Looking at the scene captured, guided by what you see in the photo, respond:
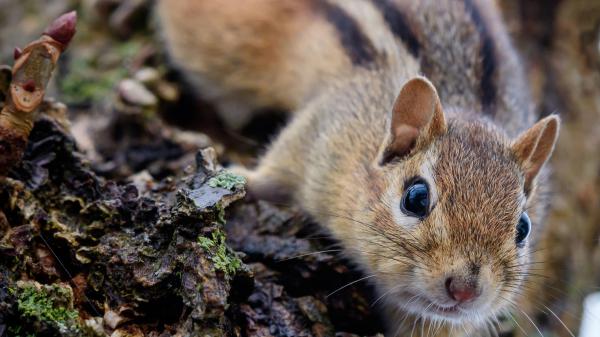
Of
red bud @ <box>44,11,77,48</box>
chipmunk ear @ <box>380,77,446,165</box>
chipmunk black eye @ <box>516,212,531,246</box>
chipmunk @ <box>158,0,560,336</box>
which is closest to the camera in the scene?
red bud @ <box>44,11,77,48</box>

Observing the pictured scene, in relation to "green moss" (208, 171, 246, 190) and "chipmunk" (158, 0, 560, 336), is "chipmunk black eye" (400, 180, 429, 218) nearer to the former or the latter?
"chipmunk" (158, 0, 560, 336)

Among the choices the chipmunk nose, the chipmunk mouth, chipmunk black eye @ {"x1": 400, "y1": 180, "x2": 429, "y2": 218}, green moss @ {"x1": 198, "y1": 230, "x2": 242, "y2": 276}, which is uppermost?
chipmunk black eye @ {"x1": 400, "y1": 180, "x2": 429, "y2": 218}

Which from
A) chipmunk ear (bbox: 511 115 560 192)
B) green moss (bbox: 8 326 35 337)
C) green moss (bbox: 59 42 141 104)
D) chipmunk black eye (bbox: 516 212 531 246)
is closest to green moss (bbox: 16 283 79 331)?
green moss (bbox: 8 326 35 337)

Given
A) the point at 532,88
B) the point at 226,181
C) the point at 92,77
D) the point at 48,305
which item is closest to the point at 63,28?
the point at 226,181

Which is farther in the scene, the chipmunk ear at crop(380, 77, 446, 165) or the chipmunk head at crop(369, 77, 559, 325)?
the chipmunk ear at crop(380, 77, 446, 165)

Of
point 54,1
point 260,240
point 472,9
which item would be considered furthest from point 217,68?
point 260,240

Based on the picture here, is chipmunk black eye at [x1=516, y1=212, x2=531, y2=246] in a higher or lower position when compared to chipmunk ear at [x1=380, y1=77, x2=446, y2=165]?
lower

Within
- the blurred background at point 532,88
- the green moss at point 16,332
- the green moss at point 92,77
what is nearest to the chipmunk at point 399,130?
the blurred background at point 532,88

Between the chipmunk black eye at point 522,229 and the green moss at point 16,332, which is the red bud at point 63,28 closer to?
the green moss at point 16,332

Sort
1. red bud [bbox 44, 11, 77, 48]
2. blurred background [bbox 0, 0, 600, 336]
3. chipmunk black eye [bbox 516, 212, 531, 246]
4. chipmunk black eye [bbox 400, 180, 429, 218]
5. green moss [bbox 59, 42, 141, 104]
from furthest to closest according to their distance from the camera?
green moss [bbox 59, 42, 141, 104]
blurred background [bbox 0, 0, 600, 336]
chipmunk black eye [bbox 516, 212, 531, 246]
chipmunk black eye [bbox 400, 180, 429, 218]
red bud [bbox 44, 11, 77, 48]
